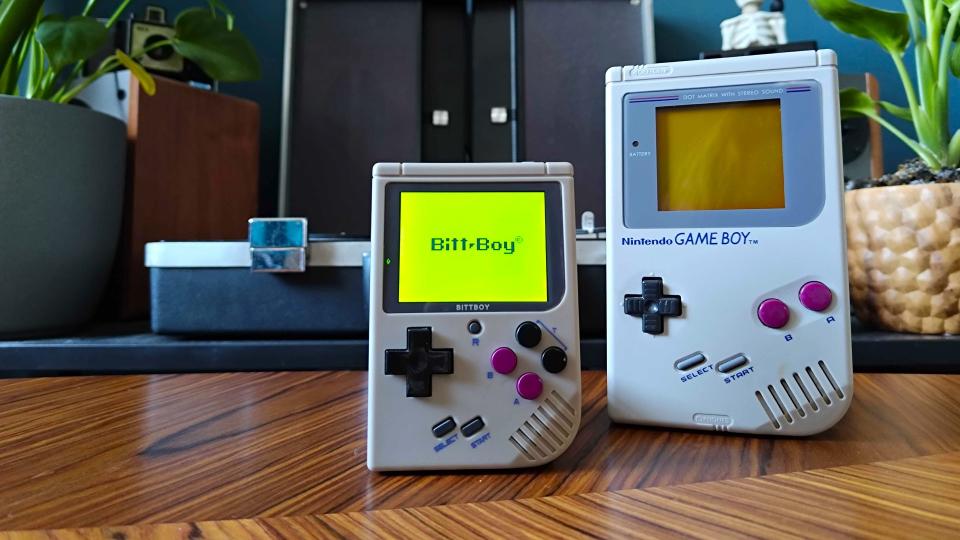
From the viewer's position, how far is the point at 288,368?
564 mm

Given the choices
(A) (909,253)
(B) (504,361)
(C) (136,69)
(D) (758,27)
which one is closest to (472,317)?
(B) (504,361)

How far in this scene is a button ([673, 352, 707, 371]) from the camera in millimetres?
369

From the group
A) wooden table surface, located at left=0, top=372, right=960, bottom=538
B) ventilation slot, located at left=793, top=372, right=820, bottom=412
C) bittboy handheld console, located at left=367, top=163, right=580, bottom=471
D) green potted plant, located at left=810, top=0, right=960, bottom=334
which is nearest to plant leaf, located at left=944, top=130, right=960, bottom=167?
green potted plant, located at left=810, top=0, right=960, bottom=334

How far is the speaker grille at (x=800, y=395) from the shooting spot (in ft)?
1.14

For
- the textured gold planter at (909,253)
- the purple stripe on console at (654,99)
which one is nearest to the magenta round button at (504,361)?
the purple stripe on console at (654,99)

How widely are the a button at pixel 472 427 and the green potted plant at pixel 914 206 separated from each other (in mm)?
456

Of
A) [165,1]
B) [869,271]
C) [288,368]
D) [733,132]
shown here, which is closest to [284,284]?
[288,368]

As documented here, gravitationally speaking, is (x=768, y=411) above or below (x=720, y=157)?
below

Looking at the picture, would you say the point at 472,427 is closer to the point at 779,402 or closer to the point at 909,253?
the point at 779,402

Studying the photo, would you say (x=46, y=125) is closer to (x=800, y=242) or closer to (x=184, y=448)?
(x=184, y=448)

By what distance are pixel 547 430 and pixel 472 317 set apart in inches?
2.9

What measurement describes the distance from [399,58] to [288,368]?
21.1 inches

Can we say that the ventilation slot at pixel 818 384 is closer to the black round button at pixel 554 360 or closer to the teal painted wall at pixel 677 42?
the black round button at pixel 554 360

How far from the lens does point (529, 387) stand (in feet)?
1.01
